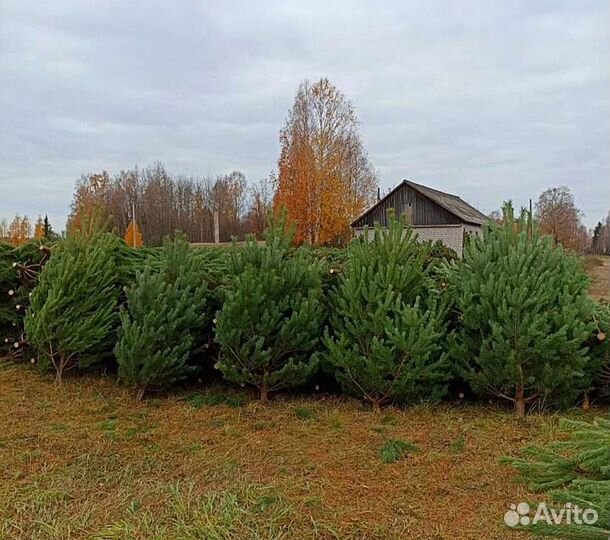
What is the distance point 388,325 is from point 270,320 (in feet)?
3.06

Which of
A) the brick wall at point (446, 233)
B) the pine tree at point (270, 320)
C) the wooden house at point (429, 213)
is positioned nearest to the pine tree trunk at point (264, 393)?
the pine tree at point (270, 320)

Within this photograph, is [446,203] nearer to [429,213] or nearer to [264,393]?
[429,213]

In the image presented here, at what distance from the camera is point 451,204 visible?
25.0 meters

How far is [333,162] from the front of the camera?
907 inches

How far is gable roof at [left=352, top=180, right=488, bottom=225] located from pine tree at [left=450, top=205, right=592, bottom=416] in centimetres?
1994

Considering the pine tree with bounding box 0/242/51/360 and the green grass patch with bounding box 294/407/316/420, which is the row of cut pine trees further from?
the pine tree with bounding box 0/242/51/360

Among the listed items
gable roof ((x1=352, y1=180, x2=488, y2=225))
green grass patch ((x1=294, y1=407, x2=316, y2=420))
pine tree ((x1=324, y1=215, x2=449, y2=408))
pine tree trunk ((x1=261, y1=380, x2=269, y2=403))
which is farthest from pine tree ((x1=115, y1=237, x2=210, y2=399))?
gable roof ((x1=352, y1=180, x2=488, y2=225))

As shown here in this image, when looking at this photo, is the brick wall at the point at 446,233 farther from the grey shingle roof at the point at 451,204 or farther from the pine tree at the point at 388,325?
the pine tree at the point at 388,325

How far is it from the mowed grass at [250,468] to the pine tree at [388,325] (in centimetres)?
23

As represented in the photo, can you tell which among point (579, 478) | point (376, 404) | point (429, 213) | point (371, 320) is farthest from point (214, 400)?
point (429, 213)

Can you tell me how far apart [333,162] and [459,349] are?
20.1 m

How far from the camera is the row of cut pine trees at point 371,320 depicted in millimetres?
Answer: 3549

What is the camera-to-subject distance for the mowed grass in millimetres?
2150

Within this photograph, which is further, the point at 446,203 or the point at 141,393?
the point at 446,203
